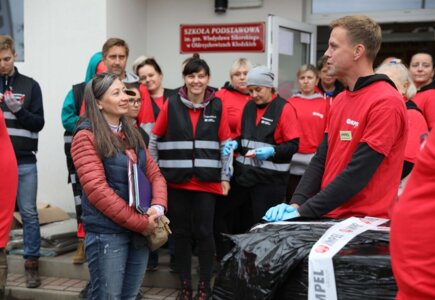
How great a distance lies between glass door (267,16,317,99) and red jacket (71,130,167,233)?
3.42m

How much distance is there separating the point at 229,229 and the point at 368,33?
3113mm

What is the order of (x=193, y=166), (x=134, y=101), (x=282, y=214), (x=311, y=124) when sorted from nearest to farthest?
(x=282, y=214), (x=193, y=166), (x=134, y=101), (x=311, y=124)

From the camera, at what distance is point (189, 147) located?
15.8ft

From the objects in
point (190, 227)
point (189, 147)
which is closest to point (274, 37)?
point (189, 147)

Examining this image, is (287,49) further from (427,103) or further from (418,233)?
(418,233)

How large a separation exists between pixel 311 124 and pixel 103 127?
8.35 feet

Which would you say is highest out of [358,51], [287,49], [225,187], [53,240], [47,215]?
[287,49]

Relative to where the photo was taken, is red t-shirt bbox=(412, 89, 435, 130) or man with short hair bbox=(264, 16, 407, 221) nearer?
man with short hair bbox=(264, 16, 407, 221)

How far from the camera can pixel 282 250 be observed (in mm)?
2248

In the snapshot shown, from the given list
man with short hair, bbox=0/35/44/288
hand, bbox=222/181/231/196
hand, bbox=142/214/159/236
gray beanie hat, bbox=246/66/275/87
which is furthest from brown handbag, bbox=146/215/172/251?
man with short hair, bbox=0/35/44/288

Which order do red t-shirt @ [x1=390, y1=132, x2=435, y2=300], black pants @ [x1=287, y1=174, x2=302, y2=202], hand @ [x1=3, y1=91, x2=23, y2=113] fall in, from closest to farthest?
red t-shirt @ [x1=390, y1=132, x2=435, y2=300] → hand @ [x1=3, y1=91, x2=23, y2=113] → black pants @ [x1=287, y1=174, x2=302, y2=202]

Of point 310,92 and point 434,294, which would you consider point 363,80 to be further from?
point 310,92

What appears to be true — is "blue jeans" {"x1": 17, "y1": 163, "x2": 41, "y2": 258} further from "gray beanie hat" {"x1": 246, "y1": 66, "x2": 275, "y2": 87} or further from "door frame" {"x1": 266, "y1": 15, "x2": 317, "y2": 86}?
"door frame" {"x1": 266, "y1": 15, "x2": 317, "y2": 86}

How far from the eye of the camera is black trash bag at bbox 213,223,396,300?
208cm
